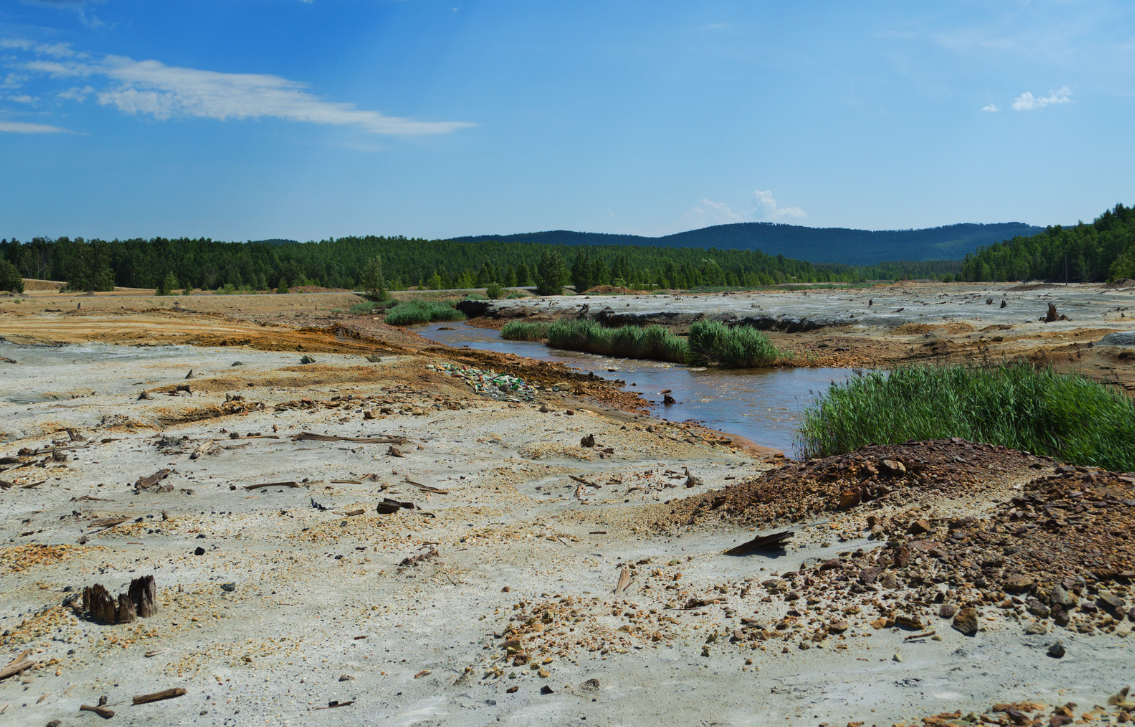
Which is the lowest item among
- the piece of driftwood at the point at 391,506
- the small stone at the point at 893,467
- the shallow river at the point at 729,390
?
the shallow river at the point at 729,390

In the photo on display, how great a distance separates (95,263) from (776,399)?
79.2 m

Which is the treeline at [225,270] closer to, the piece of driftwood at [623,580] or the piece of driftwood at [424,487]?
the piece of driftwood at [424,487]

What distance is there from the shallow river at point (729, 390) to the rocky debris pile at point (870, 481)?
5669 mm

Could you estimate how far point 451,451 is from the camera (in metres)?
10.7

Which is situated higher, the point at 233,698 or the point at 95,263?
the point at 95,263

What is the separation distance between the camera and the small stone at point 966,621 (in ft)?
13.3

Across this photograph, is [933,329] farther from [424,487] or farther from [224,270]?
[224,270]

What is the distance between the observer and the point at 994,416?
10.6 meters

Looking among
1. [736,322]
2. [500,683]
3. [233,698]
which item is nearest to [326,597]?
[233,698]

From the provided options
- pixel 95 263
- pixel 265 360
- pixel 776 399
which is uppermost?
pixel 95 263

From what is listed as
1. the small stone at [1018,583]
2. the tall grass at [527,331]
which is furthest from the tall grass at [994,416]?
the tall grass at [527,331]

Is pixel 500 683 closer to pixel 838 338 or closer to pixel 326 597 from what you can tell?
pixel 326 597

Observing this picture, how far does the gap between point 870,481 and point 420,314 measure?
52190 millimetres

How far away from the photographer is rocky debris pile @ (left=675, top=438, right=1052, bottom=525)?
6.41 m
